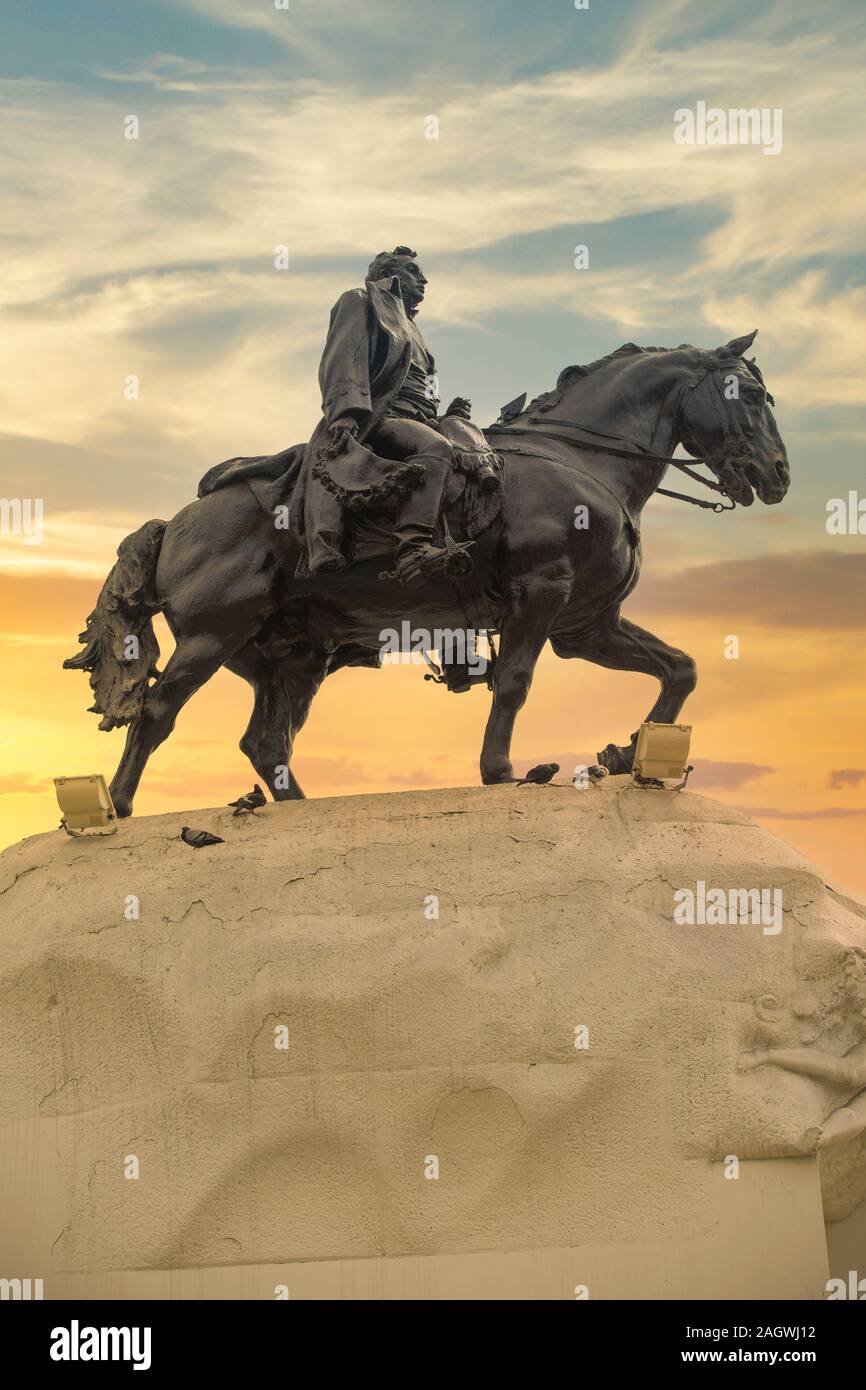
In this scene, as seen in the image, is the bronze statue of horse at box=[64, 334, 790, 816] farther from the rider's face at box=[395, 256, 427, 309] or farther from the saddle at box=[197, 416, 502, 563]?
the rider's face at box=[395, 256, 427, 309]

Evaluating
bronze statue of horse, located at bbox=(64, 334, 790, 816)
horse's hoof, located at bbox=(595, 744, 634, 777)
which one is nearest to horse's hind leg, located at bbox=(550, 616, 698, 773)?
bronze statue of horse, located at bbox=(64, 334, 790, 816)

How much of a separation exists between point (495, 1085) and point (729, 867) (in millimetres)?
1614

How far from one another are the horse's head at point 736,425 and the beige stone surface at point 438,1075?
7.95 ft

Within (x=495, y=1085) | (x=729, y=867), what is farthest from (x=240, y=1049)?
(x=729, y=867)

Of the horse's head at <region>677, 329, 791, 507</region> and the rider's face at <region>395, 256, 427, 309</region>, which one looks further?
the rider's face at <region>395, 256, 427, 309</region>

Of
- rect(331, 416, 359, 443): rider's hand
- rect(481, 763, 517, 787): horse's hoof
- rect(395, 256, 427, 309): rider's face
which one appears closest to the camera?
rect(481, 763, 517, 787): horse's hoof

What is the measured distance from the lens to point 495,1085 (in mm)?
8125

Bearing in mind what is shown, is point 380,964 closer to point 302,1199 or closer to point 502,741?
point 302,1199

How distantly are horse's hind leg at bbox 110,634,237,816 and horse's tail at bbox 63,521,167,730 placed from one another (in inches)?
4.7

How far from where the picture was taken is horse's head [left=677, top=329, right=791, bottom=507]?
1015cm

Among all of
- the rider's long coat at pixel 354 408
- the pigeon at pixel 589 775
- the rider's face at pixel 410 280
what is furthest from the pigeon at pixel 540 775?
the rider's face at pixel 410 280

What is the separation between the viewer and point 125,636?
10.2 metres

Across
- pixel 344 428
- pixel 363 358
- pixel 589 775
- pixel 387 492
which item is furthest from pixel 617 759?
pixel 363 358

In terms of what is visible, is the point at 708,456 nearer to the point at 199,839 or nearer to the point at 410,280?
the point at 410,280
